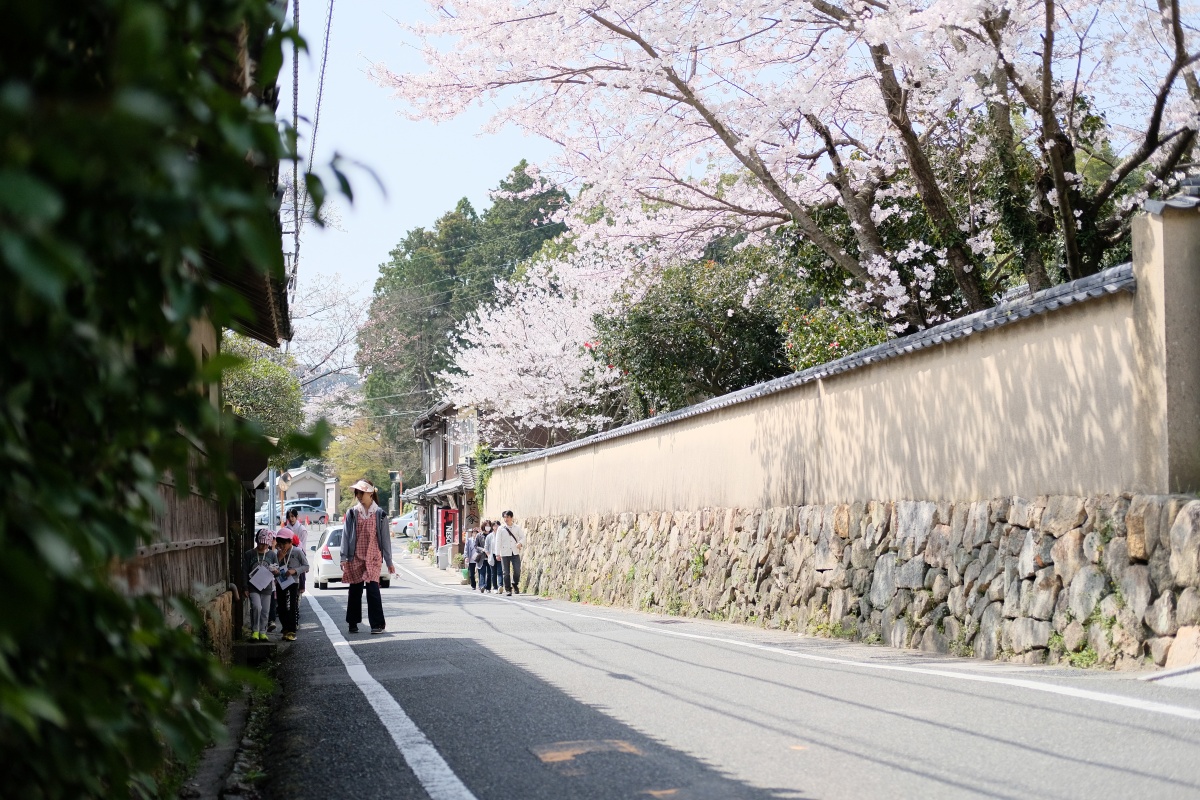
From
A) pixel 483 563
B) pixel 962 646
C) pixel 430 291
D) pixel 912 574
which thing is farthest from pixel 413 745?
pixel 430 291

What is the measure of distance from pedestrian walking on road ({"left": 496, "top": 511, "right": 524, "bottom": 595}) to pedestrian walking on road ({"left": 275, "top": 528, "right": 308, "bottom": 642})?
11623 mm

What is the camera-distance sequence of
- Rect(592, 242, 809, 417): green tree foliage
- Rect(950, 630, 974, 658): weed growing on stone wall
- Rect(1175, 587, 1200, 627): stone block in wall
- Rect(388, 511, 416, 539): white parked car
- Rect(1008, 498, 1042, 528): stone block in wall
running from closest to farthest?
Rect(1175, 587, 1200, 627): stone block in wall, Rect(1008, 498, 1042, 528): stone block in wall, Rect(950, 630, 974, 658): weed growing on stone wall, Rect(592, 242, 809, 417): green tree foliage, Rect(388, 511, 416, 539): white parked car

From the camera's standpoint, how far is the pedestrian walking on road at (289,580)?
13.5 meters

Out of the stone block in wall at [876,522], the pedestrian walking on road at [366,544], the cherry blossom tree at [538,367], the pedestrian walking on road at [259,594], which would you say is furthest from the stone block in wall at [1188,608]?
the cherry blossom tree at [538,367]

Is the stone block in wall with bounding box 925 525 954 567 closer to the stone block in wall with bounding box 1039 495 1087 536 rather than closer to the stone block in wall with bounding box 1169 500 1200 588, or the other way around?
the stone block in wall with bounding box 1039 495 1087 536

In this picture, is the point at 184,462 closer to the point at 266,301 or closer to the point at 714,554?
the point at 266,301

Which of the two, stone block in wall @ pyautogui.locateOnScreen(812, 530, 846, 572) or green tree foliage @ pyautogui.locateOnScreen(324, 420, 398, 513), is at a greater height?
green tree foliage @ pyautogui.locateOnScreen(324, 420, 398, 513)

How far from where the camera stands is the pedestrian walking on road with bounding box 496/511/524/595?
25.8 metres

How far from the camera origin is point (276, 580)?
13.4m

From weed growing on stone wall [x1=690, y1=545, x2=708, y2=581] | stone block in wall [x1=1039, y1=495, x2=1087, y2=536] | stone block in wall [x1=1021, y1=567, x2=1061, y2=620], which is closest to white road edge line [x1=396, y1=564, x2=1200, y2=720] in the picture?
stone block in wall [x1=1021, y1=567, x2=1061, y2=620]

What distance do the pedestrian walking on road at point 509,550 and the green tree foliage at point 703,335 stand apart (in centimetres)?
450

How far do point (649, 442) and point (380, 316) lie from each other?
50.7 meters

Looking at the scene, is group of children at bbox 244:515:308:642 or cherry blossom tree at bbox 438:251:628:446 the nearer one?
group of children at bbox 244:515:308:642

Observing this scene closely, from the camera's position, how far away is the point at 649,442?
22031 mm
